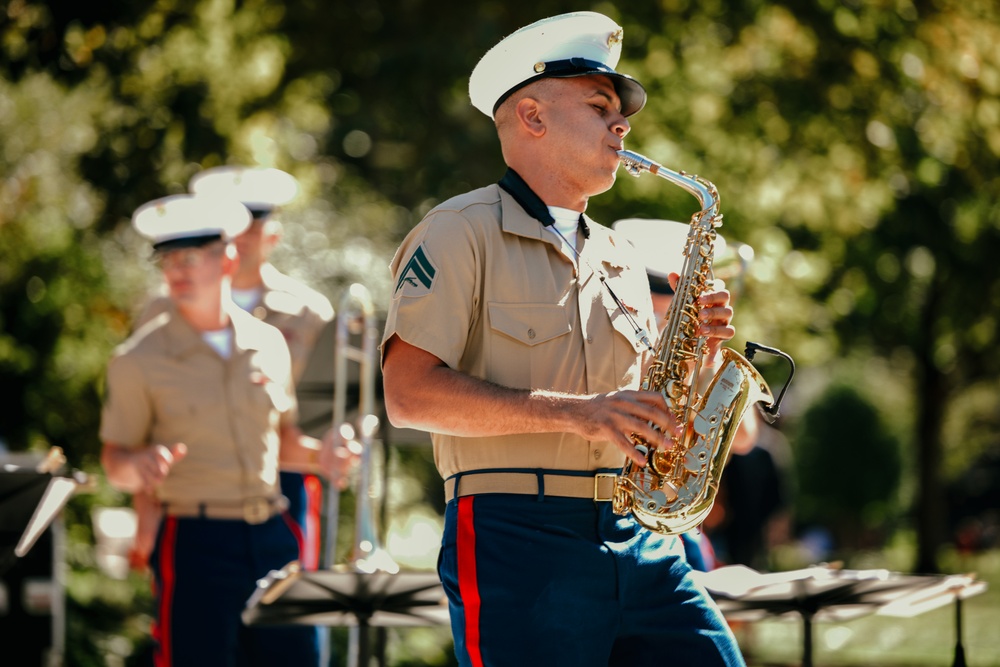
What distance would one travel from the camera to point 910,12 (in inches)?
429

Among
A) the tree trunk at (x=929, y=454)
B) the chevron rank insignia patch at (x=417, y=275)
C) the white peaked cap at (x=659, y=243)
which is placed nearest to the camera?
the chevron rank insignia patch at (x=417, y=275)

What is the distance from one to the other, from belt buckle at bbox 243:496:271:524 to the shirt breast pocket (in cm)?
255

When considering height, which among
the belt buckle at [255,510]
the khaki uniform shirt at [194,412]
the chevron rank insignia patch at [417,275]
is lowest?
the belt buckle at [255,510]

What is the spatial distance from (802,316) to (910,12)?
2.97 m

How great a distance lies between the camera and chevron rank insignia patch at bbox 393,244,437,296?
3623mm

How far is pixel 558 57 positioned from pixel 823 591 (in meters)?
2.51

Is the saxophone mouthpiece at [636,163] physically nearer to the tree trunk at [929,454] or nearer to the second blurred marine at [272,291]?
the second blurred marine at [272,291]

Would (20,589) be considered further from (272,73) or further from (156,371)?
(272,73)

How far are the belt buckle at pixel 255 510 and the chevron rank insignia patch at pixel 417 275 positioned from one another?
2507 mm

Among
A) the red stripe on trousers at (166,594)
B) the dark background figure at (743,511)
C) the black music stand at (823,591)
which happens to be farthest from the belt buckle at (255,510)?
the dark background figure at (743,511)

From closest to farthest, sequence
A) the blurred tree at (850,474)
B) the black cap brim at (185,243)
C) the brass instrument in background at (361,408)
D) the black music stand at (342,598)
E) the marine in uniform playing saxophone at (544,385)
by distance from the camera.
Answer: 1. the marine in uniform playing saxophone at (544,385)
2. the black music stand at (342,598)
3. the black cap brim at (185,243)
4. the brass instrument in background at (361,408)
5. the blurred tree at (850,474)

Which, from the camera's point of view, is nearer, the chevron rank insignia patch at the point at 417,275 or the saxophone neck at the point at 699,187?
the chevron rank insignia patch at the point at 417,275

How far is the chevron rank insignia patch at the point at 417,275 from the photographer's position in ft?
11.9

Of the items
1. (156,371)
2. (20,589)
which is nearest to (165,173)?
(20,589)
